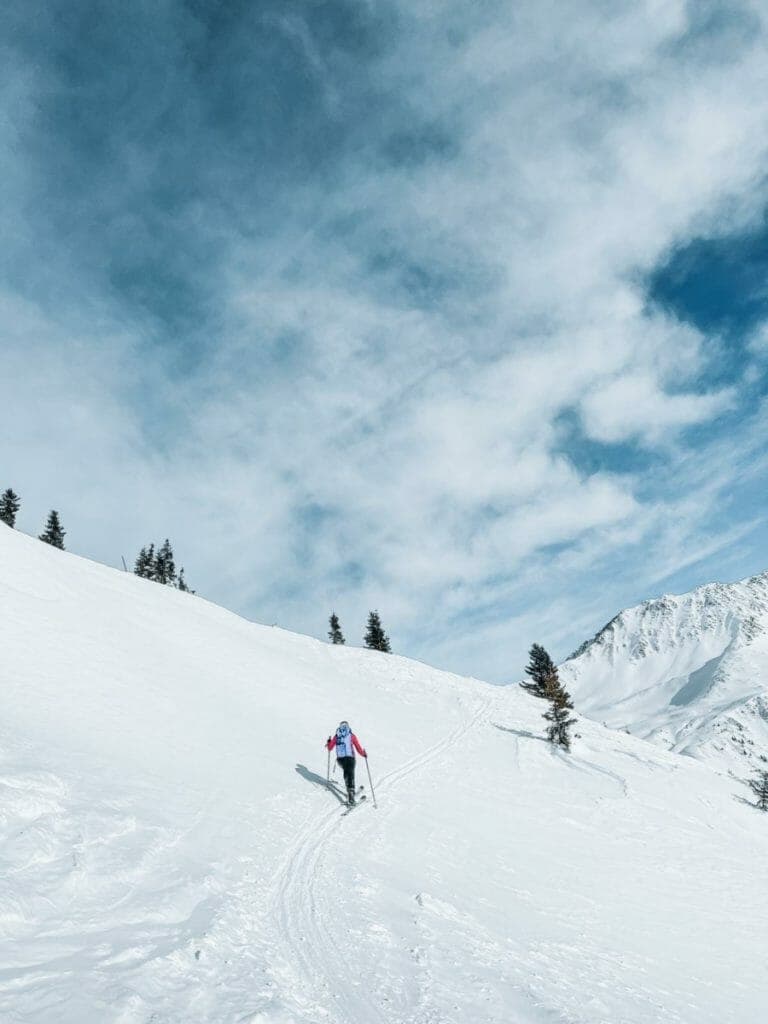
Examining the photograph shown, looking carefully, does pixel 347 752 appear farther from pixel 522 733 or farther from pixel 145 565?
pixel 145 565

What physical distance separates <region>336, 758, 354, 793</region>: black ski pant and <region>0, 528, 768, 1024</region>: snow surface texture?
674mm

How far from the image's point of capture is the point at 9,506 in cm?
8162

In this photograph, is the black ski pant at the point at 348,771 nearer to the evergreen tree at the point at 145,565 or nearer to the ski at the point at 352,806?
the ski at the point at 352,806

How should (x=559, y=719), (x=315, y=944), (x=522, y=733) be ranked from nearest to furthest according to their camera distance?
(x=315, y=944) < (x=559, y=719) < (x=522, y=733)

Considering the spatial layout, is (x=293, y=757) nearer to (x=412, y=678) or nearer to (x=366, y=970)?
(x=366, y=970)

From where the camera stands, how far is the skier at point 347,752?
16.6 meters

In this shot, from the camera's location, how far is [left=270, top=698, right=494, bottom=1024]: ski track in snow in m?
6.21

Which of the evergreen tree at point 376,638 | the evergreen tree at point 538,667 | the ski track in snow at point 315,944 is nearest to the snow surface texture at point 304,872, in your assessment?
the ski track in snow at point 315,944

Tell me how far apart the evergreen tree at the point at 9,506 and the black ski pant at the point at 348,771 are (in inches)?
3217

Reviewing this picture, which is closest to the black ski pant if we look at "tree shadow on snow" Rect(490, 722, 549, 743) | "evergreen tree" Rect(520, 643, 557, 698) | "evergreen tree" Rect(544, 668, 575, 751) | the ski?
the ski

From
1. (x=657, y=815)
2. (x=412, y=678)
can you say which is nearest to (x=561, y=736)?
(x=657, y=815)

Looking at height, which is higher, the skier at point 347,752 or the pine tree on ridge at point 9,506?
the pine tree on ridge at point 9,506

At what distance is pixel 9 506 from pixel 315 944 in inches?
3577

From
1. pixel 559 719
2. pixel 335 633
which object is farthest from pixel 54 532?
pixel 559 719
